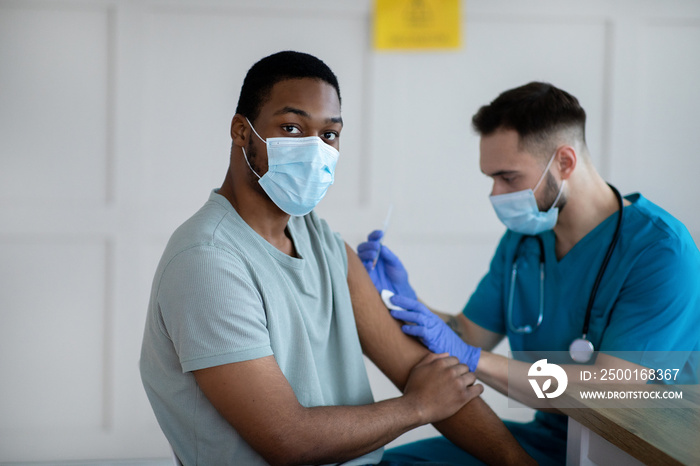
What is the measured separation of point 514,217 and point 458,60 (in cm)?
91

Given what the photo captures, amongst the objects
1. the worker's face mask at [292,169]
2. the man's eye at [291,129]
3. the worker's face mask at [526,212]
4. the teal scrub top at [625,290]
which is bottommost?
the teal scrub top at [625,290]

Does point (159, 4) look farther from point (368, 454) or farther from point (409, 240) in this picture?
point (368, 454)

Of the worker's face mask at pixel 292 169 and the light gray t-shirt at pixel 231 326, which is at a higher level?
the worker's face mask at pixel 292 169

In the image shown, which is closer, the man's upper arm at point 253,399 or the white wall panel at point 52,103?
the man's upper arm at point 253,399

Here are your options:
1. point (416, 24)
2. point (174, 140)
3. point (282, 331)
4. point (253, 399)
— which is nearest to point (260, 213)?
point (282, 331)

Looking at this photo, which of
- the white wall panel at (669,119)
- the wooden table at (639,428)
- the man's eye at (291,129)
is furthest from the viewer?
the white wall panel at (669,119)

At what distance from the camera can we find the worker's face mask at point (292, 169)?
114 cm

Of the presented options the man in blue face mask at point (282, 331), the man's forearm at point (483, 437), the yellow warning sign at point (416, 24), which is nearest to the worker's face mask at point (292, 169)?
the man in blue face mask at point (282, 331)

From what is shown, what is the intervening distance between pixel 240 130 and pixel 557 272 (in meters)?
0.91

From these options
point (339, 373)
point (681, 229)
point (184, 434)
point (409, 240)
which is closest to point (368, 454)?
point (339, 373)

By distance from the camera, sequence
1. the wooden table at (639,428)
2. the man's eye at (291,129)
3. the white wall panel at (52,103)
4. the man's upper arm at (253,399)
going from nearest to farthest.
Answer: the wooden table at (639,428) → the man's upper arm at (253,399) → the man's eye at (291,129) → the white wall panel at (52,103)

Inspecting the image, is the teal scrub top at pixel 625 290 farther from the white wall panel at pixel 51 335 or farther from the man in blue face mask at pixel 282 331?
the white wall panel at pixel 51 335

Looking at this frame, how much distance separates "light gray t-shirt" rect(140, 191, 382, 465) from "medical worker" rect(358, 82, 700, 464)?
238 millimetres

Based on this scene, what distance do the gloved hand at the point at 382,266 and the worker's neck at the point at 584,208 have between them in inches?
17.2
